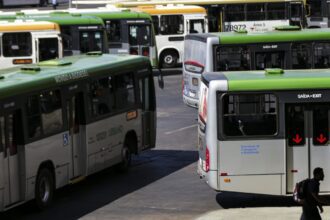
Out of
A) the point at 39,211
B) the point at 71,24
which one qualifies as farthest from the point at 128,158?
the point at 71,24

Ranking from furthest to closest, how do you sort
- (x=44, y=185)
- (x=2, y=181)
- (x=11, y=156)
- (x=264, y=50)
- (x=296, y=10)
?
(x=296, y=10), (x=264, y=50), (x=44, y=185), (x=11, y=156), (x=2, y=181)

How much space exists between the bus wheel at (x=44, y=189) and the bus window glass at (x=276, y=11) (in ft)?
103

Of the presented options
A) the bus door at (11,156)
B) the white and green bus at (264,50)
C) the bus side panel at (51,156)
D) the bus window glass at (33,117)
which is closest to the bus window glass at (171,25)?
the white and green bus at (264,50)

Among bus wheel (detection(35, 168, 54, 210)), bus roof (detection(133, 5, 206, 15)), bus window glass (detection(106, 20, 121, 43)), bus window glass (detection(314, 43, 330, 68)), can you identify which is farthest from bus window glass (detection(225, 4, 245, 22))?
bus wheel (detection(35, 168, 54, 210))

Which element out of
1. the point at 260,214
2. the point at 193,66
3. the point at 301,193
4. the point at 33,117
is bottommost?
the point at 260,214

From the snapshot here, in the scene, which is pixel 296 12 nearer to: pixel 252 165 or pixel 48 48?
pixel 48 48

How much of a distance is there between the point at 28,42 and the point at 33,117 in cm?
1893

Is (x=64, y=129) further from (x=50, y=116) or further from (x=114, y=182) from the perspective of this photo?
(x=114, y=182)

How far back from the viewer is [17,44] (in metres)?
36.7

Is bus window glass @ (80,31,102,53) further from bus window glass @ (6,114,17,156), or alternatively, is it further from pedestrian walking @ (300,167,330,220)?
pedestrian walking @ (300,167,330,220)

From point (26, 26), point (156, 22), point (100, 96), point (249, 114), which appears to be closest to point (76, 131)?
point (100, 96)

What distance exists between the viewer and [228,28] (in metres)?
48.3

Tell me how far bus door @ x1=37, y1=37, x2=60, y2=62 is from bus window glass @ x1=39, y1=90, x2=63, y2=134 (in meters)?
17.6

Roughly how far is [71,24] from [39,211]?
21.2m
